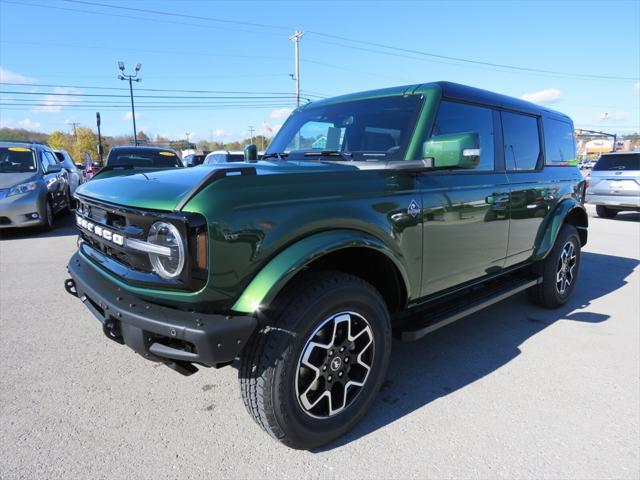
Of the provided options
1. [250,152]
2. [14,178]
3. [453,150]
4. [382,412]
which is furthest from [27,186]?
[453,150]

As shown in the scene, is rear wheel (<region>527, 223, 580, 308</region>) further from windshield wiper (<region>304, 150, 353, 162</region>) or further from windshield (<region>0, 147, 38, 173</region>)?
windshield (<region>0, 147, 38, 173</region>)

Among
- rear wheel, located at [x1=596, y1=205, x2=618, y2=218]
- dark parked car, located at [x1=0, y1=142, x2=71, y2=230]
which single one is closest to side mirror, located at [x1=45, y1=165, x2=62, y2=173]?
dark parked car, located at [x1=0, y1=142, x2=71, y2=230]

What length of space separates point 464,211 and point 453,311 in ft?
2.34

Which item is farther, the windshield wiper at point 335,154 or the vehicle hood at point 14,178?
the vehicle hood at point 14,178

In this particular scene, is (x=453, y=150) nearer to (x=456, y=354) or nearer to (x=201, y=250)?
(x=201, y=250)

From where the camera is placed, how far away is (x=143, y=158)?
926 cm

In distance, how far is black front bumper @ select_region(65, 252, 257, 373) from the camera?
176 cm

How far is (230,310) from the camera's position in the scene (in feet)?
6.24

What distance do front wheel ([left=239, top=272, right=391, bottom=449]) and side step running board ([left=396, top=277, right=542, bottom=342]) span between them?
0.86 feet

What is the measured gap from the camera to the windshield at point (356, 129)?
9.04ft

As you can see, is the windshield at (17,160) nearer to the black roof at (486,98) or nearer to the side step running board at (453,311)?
the black roof at (486,98)

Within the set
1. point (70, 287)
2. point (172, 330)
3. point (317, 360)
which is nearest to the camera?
point (172, 330)

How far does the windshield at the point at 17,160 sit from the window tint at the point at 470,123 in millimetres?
8547

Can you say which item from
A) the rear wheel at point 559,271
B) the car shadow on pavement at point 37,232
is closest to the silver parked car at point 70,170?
the car shadow on pavement at point 37,232
